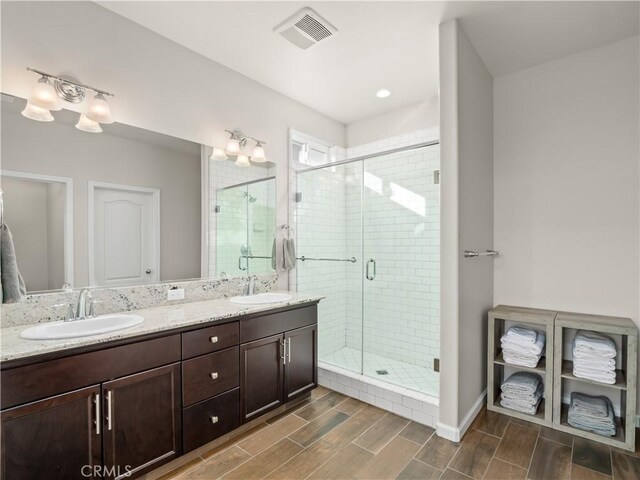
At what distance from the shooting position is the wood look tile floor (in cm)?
185

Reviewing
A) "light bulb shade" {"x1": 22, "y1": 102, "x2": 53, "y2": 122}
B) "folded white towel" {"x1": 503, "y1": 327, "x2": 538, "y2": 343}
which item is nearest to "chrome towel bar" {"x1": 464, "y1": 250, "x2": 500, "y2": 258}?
"folded white towel" {"x1": 503, "y1": 327, "x2": 538, "y2": 343}

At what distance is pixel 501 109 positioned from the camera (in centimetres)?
288

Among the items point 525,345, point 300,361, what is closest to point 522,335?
point 525,345

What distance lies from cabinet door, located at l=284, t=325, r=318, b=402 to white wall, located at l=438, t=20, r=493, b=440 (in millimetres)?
1007

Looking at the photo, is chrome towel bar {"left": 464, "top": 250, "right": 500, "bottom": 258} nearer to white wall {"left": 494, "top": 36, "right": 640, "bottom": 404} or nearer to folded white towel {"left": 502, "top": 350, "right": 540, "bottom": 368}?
white wall {"left": 494, "top": 36, "right": 640, "bottom": 404}

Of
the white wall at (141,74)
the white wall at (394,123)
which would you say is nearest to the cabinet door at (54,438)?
the white wall at (141,74)

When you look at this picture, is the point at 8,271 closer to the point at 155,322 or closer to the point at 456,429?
the point at 155,322

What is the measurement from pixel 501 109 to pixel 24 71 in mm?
3348

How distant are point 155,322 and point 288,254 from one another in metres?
1.47

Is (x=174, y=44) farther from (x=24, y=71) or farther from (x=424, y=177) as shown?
(x=424, y=177)

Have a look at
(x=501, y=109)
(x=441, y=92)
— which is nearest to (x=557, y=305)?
(x=501, y=109)

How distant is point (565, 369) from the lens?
93.7 inches

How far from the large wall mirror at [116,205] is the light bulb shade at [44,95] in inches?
2.5

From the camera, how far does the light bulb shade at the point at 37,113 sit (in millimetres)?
1769
